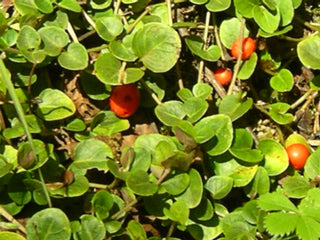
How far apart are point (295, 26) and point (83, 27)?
72 centimetres

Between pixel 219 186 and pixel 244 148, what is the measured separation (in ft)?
0.47

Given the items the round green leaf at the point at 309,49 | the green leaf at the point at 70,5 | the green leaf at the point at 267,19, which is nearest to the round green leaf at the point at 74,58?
the green leaf at the point at 70,5

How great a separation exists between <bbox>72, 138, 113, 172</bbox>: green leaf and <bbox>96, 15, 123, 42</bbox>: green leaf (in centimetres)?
31

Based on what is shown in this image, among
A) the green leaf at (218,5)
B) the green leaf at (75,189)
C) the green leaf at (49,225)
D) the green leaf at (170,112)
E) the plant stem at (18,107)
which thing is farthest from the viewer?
the green leaf at (218,5)

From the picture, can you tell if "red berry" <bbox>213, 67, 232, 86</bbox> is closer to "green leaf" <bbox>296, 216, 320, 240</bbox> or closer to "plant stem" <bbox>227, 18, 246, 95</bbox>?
"plant stem" <bbox>227, 18, 246, 95</bbox>

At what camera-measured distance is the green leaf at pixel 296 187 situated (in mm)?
2258

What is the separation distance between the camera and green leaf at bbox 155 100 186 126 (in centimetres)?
221

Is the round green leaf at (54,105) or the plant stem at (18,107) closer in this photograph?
the plant stem at (18,107)

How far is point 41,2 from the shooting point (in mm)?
2225

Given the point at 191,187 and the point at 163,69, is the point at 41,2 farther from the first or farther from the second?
the point at 191,187

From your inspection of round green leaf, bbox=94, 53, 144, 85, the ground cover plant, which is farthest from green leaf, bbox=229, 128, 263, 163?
round green leaf, bbox=94, 53, 144, 85

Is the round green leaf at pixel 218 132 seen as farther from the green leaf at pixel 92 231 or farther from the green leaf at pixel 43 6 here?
the green leaf at pixel 43 6

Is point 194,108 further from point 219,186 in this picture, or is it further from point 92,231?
point 92,231

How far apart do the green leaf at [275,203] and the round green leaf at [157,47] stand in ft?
1.55
